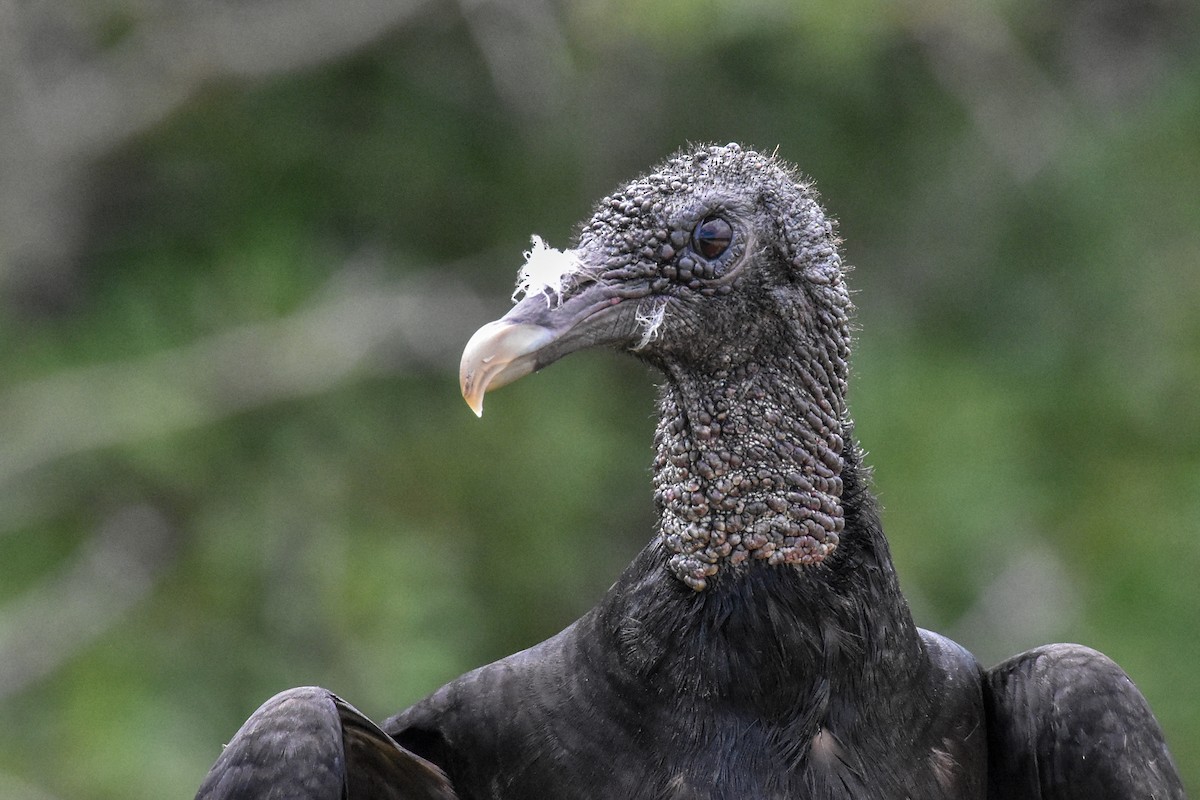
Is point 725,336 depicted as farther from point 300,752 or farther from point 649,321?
point 300,752

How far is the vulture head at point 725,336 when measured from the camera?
2455mm

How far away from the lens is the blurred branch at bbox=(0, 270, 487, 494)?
6.02 metres

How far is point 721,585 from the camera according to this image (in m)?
2.45

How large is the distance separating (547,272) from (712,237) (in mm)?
269

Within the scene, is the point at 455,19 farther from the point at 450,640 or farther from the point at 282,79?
the point at 450,640

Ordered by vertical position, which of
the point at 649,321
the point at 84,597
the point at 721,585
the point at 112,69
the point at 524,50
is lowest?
the point at 721,585

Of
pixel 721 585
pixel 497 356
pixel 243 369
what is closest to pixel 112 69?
pixel 243 369

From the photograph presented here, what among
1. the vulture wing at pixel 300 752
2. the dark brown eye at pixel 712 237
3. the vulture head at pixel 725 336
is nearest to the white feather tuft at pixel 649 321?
the vulture head at pixel 725 336

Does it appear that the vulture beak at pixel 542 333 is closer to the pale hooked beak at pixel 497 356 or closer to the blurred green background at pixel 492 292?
the pale hooked beak at pixel 497 356

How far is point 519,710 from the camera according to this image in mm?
2588

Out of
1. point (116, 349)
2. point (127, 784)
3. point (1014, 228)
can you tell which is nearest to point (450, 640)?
point (127, 784)

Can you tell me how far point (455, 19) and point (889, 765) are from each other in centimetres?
468

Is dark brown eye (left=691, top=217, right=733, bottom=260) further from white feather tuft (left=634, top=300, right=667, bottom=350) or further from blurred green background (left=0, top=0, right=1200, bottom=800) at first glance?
blurred green background (left=0, top=0, right=1200, bottom=800)

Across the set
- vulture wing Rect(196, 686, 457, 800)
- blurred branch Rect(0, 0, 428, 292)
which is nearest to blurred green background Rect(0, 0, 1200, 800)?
blurred branch Rect(0, 0, 428, 292)
